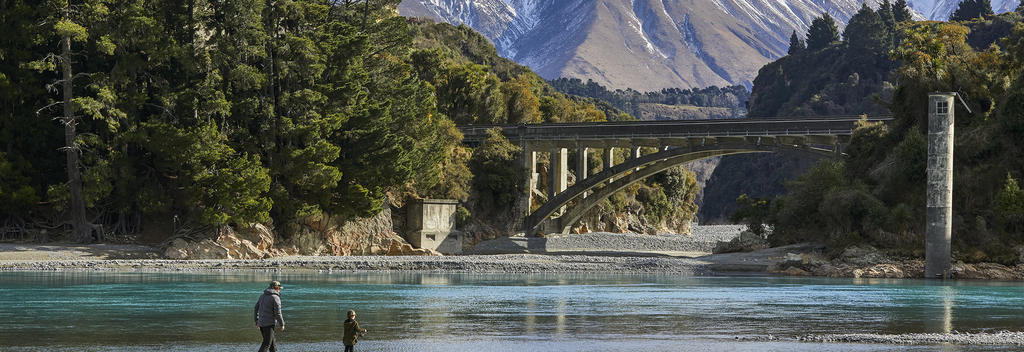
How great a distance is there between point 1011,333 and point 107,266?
4228 centimetres

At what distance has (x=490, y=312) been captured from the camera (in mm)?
36625

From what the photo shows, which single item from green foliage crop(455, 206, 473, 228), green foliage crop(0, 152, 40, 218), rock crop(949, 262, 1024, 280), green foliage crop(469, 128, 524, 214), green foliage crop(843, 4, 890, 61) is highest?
green foliage crop(843, 4, 890, 61)

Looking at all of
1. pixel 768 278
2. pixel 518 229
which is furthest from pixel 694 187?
pixel 768 278

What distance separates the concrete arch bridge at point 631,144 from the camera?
76.8m

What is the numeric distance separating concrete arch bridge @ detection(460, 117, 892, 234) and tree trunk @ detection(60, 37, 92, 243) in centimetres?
3473

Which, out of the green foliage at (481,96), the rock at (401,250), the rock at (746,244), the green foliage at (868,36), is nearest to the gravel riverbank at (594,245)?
the rock at (401,250)

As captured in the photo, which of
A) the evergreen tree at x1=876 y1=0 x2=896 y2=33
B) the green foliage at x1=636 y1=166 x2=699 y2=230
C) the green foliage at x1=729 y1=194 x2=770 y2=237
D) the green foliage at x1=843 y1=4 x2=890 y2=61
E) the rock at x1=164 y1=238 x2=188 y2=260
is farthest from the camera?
the evergreen tree at x1=876 y1=0 x2=896 y2=33

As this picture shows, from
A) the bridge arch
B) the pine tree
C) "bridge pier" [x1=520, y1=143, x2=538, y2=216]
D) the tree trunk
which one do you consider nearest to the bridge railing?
the bridge arch

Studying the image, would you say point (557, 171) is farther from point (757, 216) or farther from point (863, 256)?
point (863, 256)

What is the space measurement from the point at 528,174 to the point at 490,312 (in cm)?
5798

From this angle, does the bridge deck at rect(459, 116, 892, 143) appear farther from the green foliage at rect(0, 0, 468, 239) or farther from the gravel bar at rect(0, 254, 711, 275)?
the green foliage at rect(0, 0, 468, 239)

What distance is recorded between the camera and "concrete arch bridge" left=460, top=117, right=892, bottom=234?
7681 centimetres

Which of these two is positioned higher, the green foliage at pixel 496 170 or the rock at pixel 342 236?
the green foliage at pixel 496 170

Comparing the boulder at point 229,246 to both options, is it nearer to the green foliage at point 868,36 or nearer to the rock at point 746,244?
the rock at point 746,244
